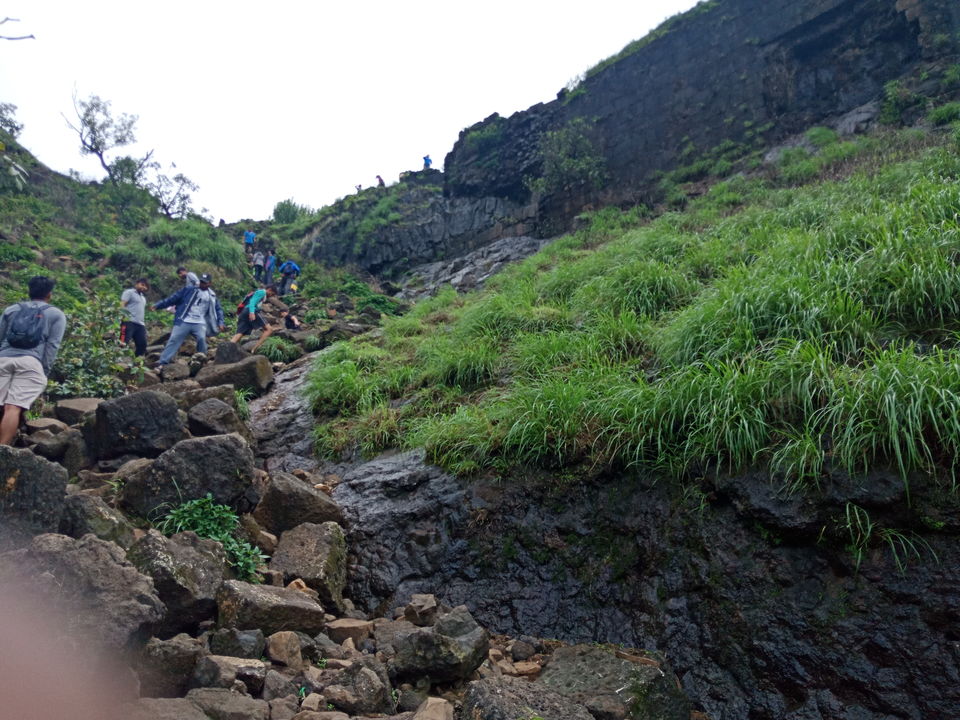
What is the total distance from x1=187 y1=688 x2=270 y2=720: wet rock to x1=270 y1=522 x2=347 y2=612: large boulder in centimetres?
121

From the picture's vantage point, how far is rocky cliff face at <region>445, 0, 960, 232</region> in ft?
39.8

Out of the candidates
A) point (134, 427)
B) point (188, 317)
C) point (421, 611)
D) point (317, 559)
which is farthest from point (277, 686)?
point (188, 317)

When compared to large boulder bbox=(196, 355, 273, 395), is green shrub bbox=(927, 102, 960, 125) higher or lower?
lower

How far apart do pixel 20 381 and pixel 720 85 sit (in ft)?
49.6

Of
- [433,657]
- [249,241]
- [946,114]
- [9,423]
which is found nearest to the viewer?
[433,657]

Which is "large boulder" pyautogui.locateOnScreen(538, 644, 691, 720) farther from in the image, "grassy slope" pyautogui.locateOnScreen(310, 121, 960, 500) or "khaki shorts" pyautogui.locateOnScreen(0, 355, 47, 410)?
"khaki shorts" pyautogui.locateOnScreen(0, 355, 47, 410)

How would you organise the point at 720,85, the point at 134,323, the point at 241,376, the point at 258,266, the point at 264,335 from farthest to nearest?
the point at 258,266 < the point at 720,85 < the point at 264,335 < the point at 134,323 < the point at 241,376

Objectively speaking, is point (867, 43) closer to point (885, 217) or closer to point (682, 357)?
point (885, 217)

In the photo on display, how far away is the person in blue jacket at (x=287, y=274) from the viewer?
587 inches

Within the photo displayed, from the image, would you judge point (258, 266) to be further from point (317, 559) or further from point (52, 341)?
point (317, 559)

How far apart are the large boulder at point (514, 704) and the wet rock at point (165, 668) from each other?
1139 mm

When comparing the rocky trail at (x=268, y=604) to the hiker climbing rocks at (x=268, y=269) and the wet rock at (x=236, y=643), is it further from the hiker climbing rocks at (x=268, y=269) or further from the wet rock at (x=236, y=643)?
the hiker climbing rocks at (x=268, y=269)

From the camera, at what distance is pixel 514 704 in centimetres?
240

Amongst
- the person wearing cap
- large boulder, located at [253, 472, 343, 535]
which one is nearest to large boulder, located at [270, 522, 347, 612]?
large boulder, located at [253, 472, 343, 535]
